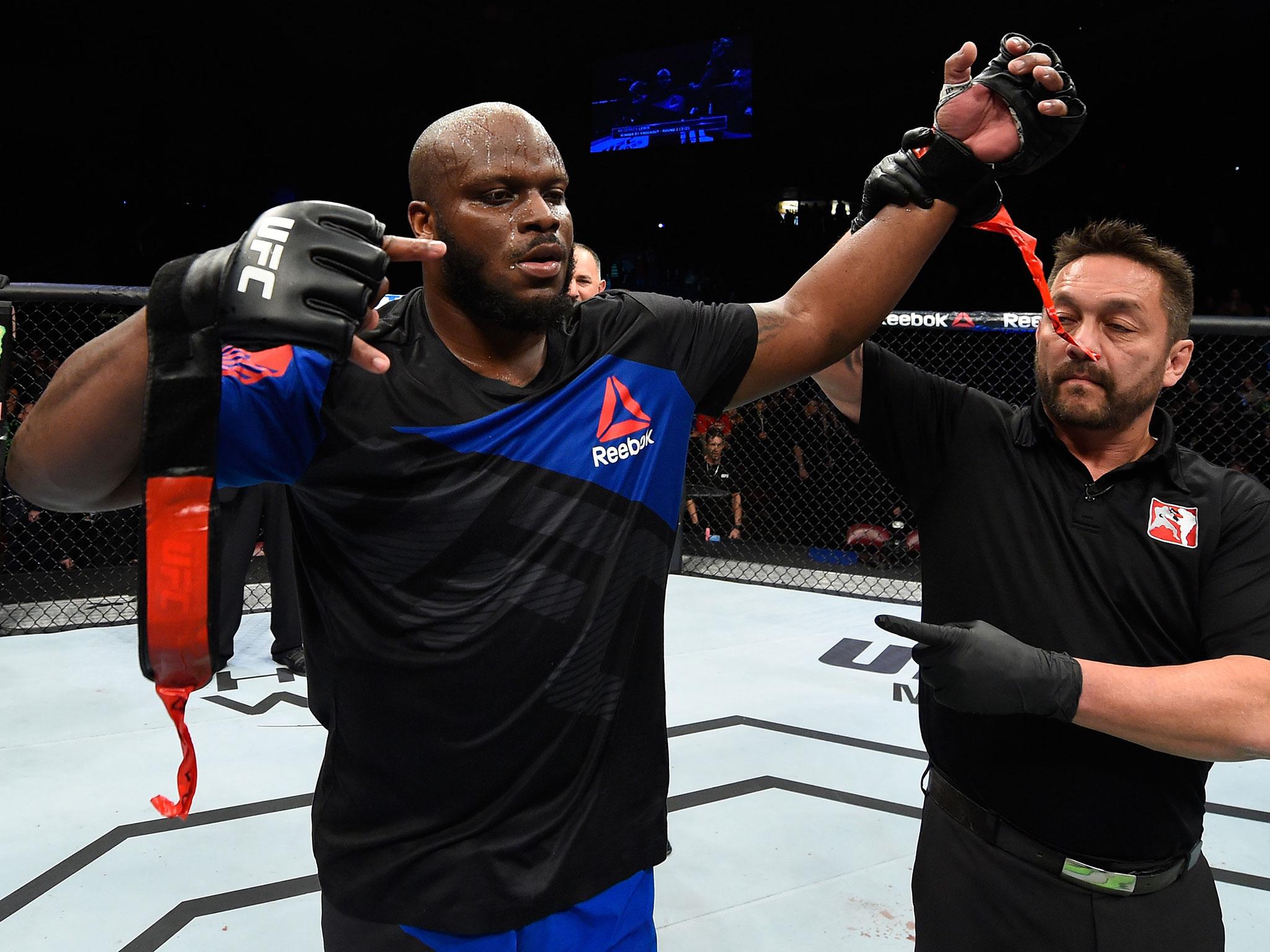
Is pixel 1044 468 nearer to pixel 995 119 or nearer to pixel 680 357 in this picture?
pixel 995 119

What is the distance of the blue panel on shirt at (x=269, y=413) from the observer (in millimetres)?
992

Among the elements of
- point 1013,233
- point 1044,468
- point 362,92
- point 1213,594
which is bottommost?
point 1213,594

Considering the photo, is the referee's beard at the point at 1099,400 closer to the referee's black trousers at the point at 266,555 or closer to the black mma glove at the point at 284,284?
the black mma glove at the point at 284,284

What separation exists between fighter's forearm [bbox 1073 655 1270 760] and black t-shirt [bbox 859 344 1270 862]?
0.21 feet

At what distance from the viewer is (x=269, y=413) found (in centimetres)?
102

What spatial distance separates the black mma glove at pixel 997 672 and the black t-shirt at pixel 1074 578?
170mm

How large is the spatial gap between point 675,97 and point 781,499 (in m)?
7.31

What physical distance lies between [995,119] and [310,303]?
947 mm

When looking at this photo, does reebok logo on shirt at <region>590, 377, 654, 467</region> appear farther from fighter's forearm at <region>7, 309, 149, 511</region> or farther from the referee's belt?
the referee's belt

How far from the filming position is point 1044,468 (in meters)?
1.57

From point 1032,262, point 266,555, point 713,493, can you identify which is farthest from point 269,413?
point 713,493

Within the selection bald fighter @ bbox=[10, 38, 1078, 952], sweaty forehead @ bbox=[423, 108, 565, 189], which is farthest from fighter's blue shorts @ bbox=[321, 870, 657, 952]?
sweaty forehead @ bbox=[423, 108, 565, 189]

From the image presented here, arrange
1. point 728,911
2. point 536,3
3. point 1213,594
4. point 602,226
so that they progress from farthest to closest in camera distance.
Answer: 1. point 602,226
2. point 536,3
3. point 728,911
4. point 1213,594

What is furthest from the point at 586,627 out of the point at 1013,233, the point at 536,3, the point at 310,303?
the point at 536,3
